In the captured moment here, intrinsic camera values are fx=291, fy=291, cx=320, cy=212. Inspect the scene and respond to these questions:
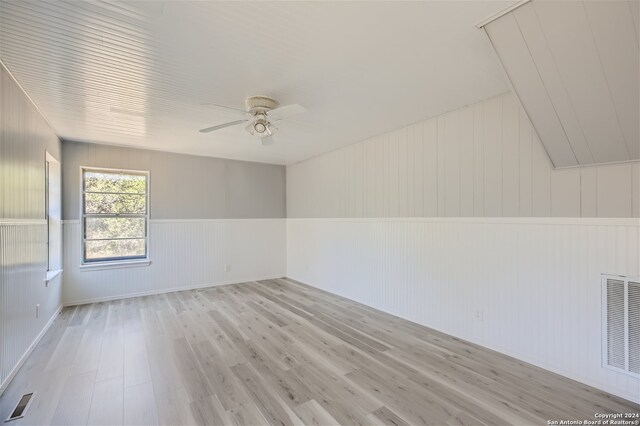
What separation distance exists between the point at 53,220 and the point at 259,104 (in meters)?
3.65

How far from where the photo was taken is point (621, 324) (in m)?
2.21

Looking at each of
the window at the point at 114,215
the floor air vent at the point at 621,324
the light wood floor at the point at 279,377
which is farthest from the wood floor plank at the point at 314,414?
the window at the point at 114,215

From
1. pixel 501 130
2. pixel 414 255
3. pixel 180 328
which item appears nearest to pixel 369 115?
pixel 501 130

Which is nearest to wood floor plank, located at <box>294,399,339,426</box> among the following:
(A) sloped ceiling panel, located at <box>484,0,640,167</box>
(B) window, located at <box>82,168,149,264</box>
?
(A) sloped ceiling panel, located at <box>484,0,640,167</box>

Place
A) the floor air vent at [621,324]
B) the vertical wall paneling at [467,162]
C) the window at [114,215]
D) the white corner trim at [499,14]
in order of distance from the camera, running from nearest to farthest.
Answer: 1. the white corner trim at [499,14]
2. the floor air vent at [621,324]
3. the vertical wall paneling at [467,162]
4. the window at [114,215]

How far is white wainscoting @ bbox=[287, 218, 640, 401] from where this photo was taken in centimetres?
233

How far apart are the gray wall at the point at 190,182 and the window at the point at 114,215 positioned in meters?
0.14

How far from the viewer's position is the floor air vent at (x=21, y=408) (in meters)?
1.98

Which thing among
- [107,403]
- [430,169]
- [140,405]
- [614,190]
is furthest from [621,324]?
[107,403]

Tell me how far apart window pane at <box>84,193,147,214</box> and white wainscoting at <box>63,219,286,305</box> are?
1.05 feet

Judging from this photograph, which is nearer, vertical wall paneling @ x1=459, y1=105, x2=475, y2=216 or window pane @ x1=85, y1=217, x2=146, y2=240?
vertical wall paneling @ x1=459, y1=105, x2=475, y2=216

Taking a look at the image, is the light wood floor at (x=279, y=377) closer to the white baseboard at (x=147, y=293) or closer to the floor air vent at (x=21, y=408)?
the floor air vent at (x=21, y=408)

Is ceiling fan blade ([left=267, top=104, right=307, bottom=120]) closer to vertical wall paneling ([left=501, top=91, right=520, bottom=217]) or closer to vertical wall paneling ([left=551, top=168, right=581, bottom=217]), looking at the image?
vertical wall paneling ([left=501, top=91, right=520, bottom=217])

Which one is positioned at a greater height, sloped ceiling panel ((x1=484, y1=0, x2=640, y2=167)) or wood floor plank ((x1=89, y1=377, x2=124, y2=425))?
sloped ceiling panel ((x1=484, y1=0, x2=640, y2=167))
